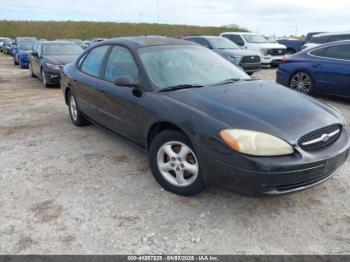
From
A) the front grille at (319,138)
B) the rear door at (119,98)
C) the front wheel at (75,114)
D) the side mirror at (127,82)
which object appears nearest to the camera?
the front grille at (319,138)

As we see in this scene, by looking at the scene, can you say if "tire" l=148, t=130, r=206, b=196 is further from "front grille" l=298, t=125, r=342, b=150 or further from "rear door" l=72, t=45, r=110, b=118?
"rear door" l=72, t=45, r=110, b=118

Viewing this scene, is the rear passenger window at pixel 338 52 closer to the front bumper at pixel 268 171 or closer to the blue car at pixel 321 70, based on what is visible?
the blue car at pixel 321 70

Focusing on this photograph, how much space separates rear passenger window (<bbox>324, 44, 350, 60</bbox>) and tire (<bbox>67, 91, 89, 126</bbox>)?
5.83 meters

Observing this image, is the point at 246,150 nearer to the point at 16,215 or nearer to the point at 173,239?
the point at 173,239

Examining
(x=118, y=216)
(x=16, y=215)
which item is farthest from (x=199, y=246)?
(x=16, y=215)

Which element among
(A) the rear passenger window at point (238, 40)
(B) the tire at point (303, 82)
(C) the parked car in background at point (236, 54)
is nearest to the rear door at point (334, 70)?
(B) the tire at point (303, 82)

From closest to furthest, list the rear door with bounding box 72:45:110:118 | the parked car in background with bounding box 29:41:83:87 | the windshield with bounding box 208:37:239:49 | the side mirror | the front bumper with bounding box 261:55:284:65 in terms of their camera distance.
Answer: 1. the side mirror
2. the rear door with bounding box 72:45:110:118
3. the parked car in background with bounding box 29:41:83:87
4. the windshield with bounding box 208:37:239:49
5. the front bumper with bounding box 261:55:284:65

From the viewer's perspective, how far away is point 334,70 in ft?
24.8

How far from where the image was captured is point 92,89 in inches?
191

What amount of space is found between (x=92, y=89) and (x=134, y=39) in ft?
3.16

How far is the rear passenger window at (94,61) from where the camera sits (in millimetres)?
4871

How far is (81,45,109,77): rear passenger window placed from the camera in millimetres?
4871

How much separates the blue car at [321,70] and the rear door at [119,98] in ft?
17.5

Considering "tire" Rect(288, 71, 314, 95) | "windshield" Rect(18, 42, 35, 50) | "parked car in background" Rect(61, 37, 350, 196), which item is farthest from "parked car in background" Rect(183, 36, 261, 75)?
"windshield" Rect(18, 42, 35, 50)
